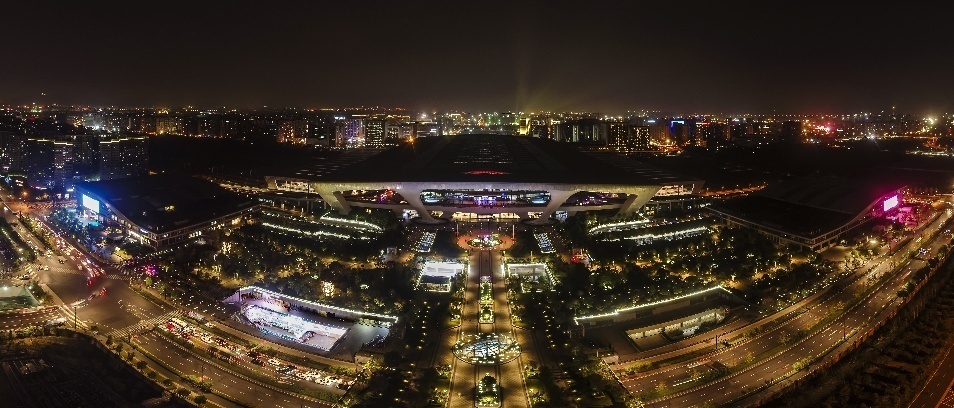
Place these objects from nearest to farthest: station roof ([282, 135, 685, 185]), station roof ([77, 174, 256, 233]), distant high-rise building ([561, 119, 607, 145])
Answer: station roof ([77, 174, 256, 233])
station roof ([282, 135, 685, 185])
distant high-rise building ([561, 119, 607, 145])

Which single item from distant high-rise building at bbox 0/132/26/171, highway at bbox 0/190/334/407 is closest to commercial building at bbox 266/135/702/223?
highway at bbox 0/190/334/407

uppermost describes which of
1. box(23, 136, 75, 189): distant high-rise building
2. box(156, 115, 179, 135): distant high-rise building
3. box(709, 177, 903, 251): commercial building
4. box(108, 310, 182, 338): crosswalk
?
box(156, 115, 179, 135): distant high-rise building

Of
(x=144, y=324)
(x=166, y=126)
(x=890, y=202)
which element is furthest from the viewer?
(x=166, y=126)

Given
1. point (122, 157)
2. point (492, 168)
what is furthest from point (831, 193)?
point (122, 157)

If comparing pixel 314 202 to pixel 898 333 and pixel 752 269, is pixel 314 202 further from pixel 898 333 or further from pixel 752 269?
pixel 898 333

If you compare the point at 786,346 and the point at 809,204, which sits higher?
the point at 809,204

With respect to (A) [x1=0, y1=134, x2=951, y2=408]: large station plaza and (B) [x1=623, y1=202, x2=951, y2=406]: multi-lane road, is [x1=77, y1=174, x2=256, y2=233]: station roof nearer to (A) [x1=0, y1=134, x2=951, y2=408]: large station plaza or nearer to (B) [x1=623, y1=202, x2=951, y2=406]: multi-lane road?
(A) [x1=0, y1=134, x2=951, y2=408]: large station plaza

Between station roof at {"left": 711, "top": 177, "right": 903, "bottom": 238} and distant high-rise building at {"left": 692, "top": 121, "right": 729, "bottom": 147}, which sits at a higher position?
distant high-rise building at {"left": 692, "top": 121, "right": 729, "bottom": 147}

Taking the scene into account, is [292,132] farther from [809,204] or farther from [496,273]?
[809,204]
